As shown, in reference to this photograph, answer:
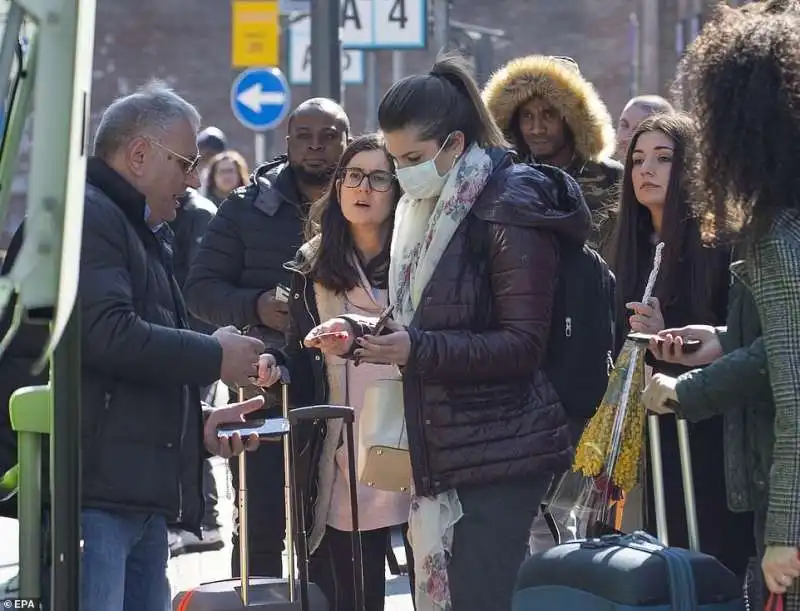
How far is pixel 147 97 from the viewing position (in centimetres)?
450

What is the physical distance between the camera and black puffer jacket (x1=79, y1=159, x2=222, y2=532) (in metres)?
4.14

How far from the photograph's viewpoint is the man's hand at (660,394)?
3998mm

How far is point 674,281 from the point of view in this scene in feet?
17.1

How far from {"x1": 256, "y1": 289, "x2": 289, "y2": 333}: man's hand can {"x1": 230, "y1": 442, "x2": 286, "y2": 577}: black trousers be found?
0.43 m

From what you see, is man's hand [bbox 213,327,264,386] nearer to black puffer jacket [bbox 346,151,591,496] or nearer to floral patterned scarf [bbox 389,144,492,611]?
black puffer jacket [bbox 346,151,591,496]

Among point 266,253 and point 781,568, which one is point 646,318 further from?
point 266,253

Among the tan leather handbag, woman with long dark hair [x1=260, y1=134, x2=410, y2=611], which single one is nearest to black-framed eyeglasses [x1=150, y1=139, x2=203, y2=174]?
the tan leather handbag

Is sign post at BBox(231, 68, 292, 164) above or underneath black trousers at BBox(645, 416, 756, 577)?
above

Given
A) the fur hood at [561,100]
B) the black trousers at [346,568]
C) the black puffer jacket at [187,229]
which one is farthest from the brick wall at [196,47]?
the black trousers at [346,568]

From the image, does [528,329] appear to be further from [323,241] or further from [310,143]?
[310,143]

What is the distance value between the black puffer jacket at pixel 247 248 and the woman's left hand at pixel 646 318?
5.45ft

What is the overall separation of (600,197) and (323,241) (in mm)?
1333

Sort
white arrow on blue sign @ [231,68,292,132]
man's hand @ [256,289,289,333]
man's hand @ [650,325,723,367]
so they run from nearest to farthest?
man's hand @ [650,325,723,367], man's hand @ [256,289,289,333], white arrow on blue sign @ [231,68,292,132]

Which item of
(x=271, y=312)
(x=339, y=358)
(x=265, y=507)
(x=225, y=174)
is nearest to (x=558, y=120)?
(x=271, y=312)
